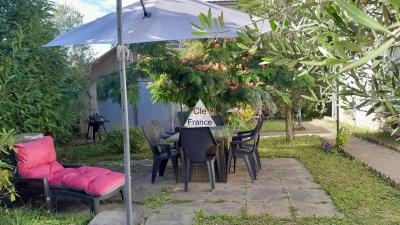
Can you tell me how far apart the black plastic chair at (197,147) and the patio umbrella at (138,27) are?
1.91 m

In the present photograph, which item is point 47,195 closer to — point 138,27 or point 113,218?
point 113,218

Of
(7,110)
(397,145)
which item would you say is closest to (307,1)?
(7,110)

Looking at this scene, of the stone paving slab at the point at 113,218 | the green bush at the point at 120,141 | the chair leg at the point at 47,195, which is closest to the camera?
the stone paving slab at the point at 113,218

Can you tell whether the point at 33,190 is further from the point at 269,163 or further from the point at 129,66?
the point at 269,163

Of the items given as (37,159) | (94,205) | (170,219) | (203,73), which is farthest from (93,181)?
(203,73)

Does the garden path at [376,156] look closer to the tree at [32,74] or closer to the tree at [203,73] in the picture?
the tree at [203,73]

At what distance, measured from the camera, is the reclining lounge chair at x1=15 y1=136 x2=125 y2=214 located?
5012 millimetres

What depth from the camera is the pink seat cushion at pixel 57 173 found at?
5055 mm

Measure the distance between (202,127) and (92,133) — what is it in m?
8.22

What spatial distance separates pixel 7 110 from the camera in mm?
6145

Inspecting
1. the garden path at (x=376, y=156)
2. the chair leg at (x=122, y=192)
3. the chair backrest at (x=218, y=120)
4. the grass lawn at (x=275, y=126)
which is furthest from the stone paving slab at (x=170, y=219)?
the grass lawn at (x=275, y=126)

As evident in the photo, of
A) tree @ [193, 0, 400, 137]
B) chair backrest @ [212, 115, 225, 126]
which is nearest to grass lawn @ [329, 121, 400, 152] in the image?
chair backrest @ [212, 115, 225, 126]

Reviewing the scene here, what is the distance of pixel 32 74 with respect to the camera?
6.87m

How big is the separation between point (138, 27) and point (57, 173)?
2.53 meters
